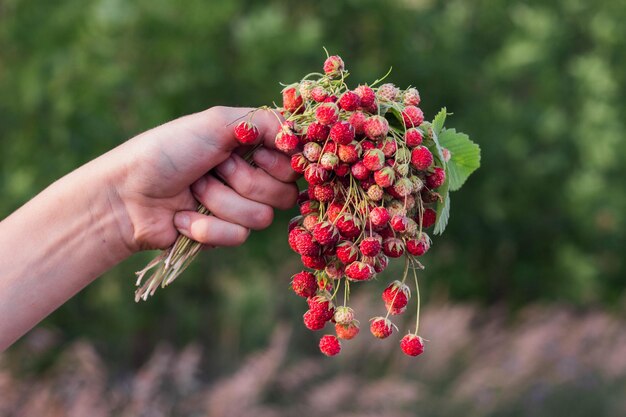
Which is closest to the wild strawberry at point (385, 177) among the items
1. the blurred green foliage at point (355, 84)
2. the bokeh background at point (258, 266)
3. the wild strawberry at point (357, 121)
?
the wild strawberry at point (357, 121)

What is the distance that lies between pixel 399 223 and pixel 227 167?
1.98 feet

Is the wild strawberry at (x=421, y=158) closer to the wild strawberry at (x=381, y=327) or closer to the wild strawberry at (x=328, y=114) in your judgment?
the wild strawberry at (x=328, y=114)

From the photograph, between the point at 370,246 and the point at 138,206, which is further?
the point at 138,206

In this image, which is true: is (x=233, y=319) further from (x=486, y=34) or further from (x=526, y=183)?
(x=486, y=34)

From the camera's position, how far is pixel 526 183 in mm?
9492

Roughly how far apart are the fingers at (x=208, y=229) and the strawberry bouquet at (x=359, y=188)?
284 mm

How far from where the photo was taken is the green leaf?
2.07 meters

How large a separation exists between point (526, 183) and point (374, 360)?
378 centimetres

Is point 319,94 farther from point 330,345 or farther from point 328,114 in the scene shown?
point 330,345

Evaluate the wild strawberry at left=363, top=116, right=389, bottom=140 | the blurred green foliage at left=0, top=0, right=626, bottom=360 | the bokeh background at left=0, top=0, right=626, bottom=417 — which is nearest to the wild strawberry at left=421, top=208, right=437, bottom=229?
the wild strawberry at left=363, top=116, right=389, bottom=140

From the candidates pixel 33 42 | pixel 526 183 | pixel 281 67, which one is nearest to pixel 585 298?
pixel 526 183

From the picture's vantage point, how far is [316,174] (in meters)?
1.88

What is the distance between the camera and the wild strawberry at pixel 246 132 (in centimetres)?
205

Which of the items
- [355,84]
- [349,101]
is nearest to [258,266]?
[355,84]
